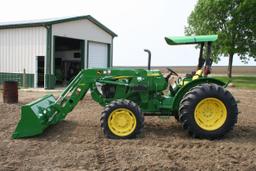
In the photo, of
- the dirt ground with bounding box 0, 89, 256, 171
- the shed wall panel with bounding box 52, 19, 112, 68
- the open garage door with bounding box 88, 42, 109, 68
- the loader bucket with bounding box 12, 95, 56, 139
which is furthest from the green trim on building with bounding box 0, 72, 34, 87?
the loader bucket with bounding box 12, 95, 56, 139

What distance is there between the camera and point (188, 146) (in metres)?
7.22

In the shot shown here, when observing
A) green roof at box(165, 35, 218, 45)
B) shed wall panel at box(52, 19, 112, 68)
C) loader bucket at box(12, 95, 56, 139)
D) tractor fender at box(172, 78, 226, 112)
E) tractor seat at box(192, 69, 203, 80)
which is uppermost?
shed wall panel at box(52, 19, 112, 68)

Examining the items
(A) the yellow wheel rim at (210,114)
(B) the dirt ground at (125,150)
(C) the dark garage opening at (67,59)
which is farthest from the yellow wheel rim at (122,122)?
(C) the dark garage opening at (67,59)

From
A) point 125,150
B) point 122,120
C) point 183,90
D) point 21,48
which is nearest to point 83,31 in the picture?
point 21,48

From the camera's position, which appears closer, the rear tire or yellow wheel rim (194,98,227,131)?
the rear tire

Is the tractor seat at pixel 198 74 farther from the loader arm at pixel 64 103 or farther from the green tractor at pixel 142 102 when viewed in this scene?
the loader arm at pixel 64 103

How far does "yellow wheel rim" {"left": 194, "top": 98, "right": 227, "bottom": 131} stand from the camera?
8.02 metres

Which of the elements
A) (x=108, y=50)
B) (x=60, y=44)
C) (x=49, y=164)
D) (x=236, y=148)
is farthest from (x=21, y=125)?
(x=60, y=44)

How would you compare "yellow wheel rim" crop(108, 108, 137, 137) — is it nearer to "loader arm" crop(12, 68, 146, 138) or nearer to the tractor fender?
"loader arm" crop(12, 68, 146, 138)

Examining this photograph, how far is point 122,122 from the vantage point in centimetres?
782

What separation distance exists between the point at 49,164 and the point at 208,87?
3562 mm

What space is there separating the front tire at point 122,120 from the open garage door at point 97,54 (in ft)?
59.9

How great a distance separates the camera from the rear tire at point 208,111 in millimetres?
7879

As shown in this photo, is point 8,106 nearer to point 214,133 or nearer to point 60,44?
point 214,133
